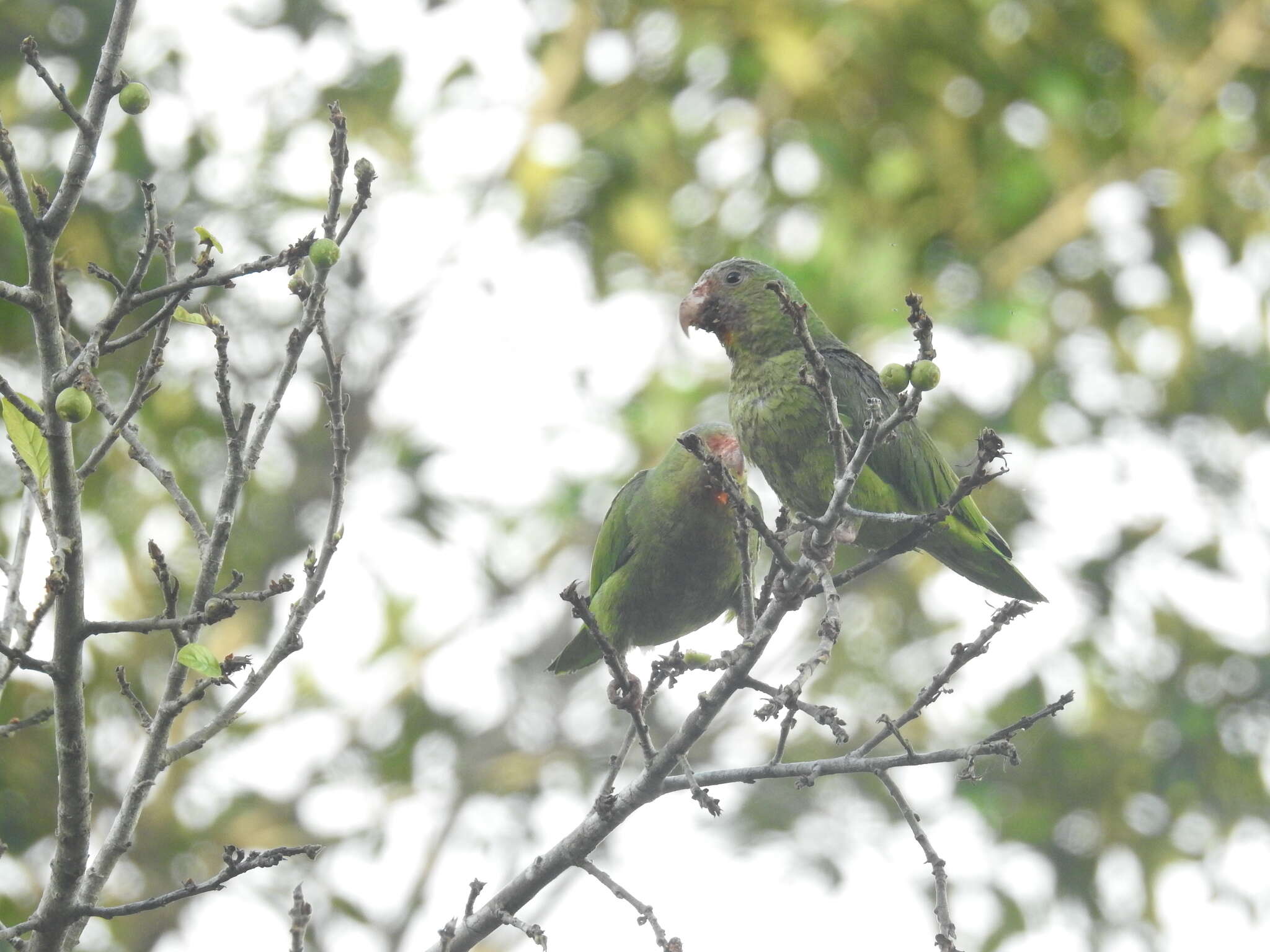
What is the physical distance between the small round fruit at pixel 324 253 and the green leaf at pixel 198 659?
927 mm

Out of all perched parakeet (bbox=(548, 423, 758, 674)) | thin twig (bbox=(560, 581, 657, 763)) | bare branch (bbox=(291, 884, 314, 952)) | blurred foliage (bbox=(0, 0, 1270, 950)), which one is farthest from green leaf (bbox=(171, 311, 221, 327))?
blurred foliage (bbox=(0, 0, 1270, 950))

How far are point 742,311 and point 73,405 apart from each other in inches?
122

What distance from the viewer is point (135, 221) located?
8.00 meters

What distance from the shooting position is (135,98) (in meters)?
2.92

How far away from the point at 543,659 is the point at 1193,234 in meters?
6.62

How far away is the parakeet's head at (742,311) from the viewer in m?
5.05

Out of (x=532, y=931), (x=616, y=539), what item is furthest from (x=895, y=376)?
(x=616, y=539)

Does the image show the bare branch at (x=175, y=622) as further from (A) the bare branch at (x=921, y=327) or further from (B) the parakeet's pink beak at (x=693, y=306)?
(B) the parakeet's pink beak at (x=693, y=306)

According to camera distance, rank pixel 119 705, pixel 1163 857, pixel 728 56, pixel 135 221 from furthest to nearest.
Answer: pixel 1163 857 → pixel 728 56 → pixel 119 705 → pixel 135 221

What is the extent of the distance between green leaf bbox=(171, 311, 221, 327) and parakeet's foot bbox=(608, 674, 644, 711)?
53.8 inches

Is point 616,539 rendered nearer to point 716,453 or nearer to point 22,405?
point 716,453

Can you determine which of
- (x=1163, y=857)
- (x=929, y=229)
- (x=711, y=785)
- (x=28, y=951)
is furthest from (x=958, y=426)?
(x=28, y=951)

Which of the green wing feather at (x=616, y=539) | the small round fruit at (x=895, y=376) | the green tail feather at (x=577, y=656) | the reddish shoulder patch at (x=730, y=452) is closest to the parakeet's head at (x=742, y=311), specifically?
the reddish shoulder patch at (x=730, y=452)

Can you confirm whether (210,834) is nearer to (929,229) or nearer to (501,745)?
(501,745)
